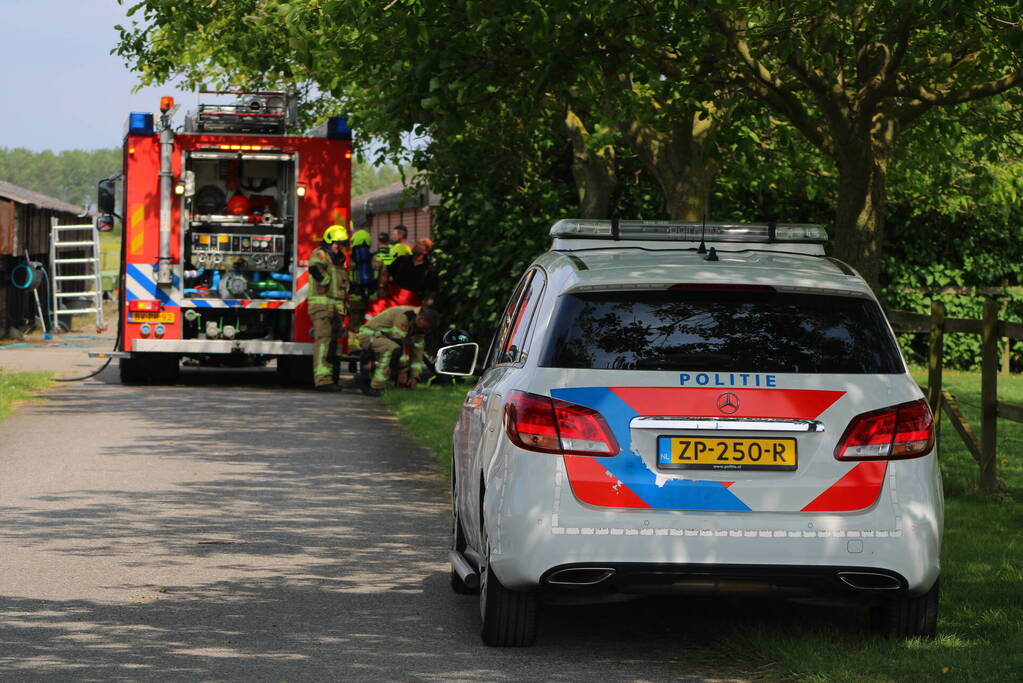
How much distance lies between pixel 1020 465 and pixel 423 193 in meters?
23.6

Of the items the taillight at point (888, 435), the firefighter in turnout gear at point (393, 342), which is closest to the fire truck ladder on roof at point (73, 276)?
the firefighter in turnout gear at point (393, 342)

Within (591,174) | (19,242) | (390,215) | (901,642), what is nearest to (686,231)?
(901,642)

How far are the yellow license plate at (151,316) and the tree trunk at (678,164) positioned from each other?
19.8 feet

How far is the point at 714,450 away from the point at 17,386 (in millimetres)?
15505

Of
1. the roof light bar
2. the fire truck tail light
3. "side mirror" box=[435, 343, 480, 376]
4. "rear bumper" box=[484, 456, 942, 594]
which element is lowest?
"rear bumper" box=[484, 456, 942, 594]

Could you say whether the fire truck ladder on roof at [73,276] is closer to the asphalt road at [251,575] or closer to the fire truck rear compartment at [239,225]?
the fire truck rear compartment at [239,225]

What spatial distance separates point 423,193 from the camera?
35.6 metres

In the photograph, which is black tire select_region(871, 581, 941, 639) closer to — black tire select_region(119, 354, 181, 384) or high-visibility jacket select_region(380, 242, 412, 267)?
high-visibility jacket select_region(380, 242, 412, 267)

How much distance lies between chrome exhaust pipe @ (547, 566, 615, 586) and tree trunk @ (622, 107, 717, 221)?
456 inches

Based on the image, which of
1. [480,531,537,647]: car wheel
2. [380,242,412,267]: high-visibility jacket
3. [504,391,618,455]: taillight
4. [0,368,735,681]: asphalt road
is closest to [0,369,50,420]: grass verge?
[0,368,735,681]: asphalt road

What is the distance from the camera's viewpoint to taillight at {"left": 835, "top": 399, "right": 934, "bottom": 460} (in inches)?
235

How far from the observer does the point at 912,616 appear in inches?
250

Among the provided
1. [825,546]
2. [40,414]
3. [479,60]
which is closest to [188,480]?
[479,60]

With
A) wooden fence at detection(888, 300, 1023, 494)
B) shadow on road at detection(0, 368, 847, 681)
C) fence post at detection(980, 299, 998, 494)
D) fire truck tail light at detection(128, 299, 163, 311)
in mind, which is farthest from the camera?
fire truck tail light at detection(128, 299, 163, 311)
